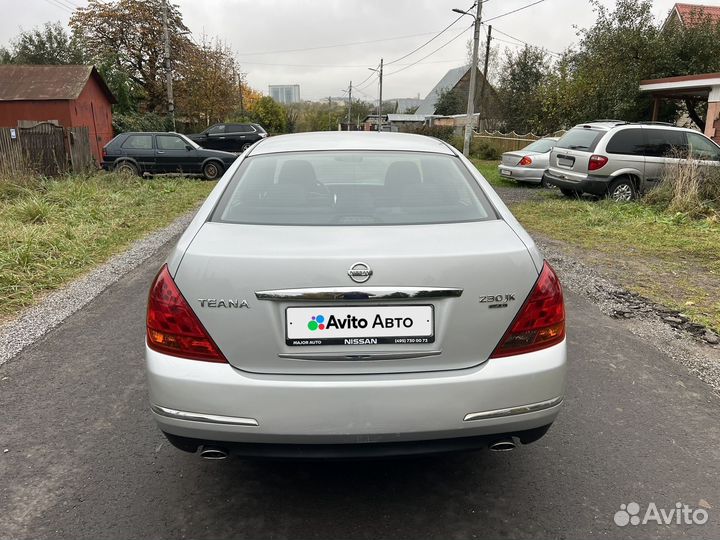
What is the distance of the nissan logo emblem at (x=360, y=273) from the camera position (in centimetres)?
204

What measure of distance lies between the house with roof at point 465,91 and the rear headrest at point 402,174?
138ft

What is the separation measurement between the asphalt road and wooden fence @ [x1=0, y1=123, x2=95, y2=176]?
406 inches

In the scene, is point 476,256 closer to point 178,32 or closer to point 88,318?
point 88,318

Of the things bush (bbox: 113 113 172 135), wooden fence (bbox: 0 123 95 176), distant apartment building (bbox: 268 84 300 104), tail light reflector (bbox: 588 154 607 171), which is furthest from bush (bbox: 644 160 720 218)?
distant apartment building (bbox: 268 84 300 104)

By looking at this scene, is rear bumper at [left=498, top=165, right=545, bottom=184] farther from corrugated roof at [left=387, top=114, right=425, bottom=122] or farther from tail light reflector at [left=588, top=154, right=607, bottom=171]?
corrugated roof at [left=387, top=114, right=425, bottom=122]

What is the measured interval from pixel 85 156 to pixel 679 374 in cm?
1559

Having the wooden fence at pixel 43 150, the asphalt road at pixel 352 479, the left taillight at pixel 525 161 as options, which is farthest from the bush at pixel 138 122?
the asphalt road at pixel 352 479

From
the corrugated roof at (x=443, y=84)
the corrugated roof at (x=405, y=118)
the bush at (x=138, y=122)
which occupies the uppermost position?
the corrugated roof at (x=443, y=84)

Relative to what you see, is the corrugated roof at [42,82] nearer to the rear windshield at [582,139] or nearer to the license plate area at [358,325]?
the rear windshield at [582,139]

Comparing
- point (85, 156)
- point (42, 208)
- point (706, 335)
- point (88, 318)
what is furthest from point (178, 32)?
point (706, 335)

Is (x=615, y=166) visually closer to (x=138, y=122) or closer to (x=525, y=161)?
(x=525, y=161)

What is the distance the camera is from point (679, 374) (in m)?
3.90

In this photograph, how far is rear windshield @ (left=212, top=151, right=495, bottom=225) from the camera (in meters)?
2.58

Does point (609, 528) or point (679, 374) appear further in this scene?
point (679, 374)
